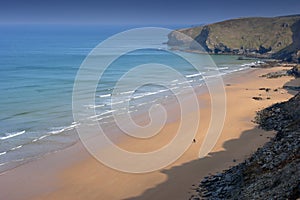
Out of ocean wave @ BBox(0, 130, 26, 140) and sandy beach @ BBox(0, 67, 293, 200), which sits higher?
ocean wave @ BBox(0, 130, 26, 140)

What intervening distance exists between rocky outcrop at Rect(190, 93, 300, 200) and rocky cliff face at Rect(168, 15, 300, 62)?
79028mm

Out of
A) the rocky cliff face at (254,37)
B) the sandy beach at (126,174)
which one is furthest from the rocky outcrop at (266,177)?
the rocky cliff face at (254,37)

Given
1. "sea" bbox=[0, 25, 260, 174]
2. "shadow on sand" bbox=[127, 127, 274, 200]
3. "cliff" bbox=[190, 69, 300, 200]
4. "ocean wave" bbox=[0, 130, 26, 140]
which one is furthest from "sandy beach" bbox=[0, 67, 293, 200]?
"ocean wave" bbox=[0, 130, 26, 140]

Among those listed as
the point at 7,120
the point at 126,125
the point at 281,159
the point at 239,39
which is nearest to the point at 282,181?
the point at 281,159

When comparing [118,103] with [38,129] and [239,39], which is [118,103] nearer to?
[38,129]

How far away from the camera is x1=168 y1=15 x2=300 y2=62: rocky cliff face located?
105 metres

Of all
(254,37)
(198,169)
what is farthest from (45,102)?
(254,37)

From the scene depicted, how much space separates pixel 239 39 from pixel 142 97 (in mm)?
78051

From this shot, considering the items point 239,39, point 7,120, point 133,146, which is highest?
point 239,39

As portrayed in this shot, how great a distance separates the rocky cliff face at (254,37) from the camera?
105312mm

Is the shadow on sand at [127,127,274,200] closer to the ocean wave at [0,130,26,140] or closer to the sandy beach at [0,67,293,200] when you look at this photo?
the sandy beach at [0,67,293,200]

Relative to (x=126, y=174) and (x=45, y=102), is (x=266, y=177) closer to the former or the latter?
(x=126, y=174)

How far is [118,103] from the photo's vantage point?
4175 cm

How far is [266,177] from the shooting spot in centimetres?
1476
